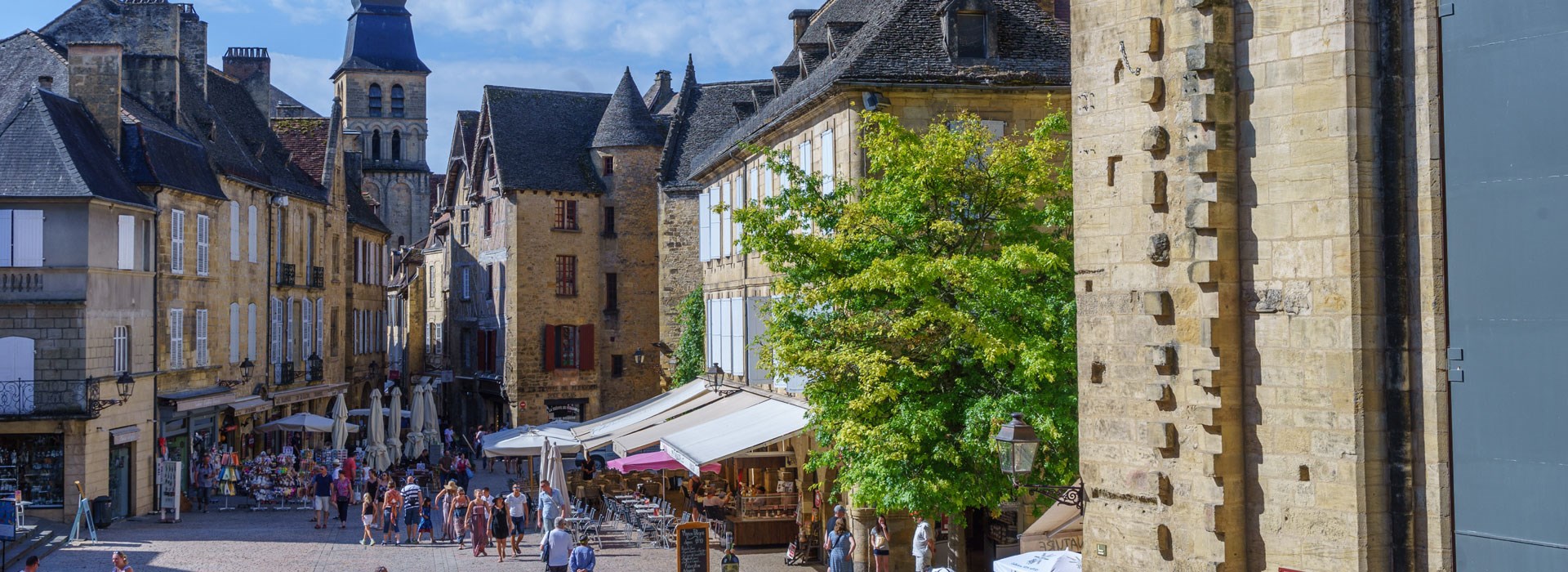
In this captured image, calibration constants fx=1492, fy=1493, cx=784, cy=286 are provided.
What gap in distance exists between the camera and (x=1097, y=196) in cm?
1039

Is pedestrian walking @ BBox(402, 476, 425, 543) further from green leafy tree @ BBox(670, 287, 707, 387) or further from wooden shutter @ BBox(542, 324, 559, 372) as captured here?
wooden shutter @ BBox(542, 324, 559, 372)

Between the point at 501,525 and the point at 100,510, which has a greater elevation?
the point at 501,525

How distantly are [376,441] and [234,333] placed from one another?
4881mm

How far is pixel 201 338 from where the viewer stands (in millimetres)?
33500

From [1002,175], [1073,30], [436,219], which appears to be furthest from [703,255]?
[436,219]

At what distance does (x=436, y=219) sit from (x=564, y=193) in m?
17.9

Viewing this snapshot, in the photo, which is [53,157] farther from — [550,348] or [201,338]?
[550,348]

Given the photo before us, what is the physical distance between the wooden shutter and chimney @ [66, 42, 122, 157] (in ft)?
59.9

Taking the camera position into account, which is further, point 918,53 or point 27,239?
point 27,239

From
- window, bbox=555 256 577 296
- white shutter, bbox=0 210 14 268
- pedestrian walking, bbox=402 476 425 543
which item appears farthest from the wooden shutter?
white shutter, bbox=0 210 14 268

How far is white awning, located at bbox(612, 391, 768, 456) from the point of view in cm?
2536

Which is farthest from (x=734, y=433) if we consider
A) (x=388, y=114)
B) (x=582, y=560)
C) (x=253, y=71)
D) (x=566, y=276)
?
(x=388, y=114)

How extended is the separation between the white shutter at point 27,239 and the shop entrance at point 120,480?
3.80 meters

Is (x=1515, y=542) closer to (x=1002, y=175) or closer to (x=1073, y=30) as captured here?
(x=1073, y=30)
